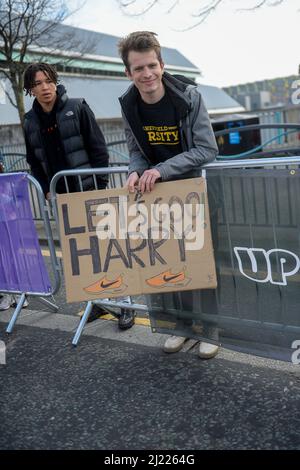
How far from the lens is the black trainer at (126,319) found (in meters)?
4.15

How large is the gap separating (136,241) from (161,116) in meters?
0.83

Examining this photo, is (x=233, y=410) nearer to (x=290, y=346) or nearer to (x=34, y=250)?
(x=290, y=346)

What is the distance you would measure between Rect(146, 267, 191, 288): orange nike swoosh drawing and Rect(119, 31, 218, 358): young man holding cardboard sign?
57 cm

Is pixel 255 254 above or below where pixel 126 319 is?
above

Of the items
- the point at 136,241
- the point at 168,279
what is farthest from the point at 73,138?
the point at 168,279

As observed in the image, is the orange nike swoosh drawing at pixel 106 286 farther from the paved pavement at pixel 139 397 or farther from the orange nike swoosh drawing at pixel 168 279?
the paved pavement at pixel 139 397

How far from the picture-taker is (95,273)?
3.56m

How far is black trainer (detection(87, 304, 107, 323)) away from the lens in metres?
4.39

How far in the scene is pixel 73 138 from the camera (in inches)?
160

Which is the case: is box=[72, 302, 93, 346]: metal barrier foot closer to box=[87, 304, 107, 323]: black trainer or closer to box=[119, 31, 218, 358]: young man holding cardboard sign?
box=[87, 304, 107, 323]: black trainer

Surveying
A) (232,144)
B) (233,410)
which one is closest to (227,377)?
(233,410)

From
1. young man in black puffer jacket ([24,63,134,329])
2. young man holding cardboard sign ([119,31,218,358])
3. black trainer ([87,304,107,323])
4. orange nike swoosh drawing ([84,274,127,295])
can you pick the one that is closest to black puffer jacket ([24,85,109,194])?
young man in black puffer jacket ([24,63,134,329])

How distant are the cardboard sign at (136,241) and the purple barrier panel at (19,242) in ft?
2.69

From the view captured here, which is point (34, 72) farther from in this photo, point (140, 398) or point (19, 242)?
point (140, 398)
